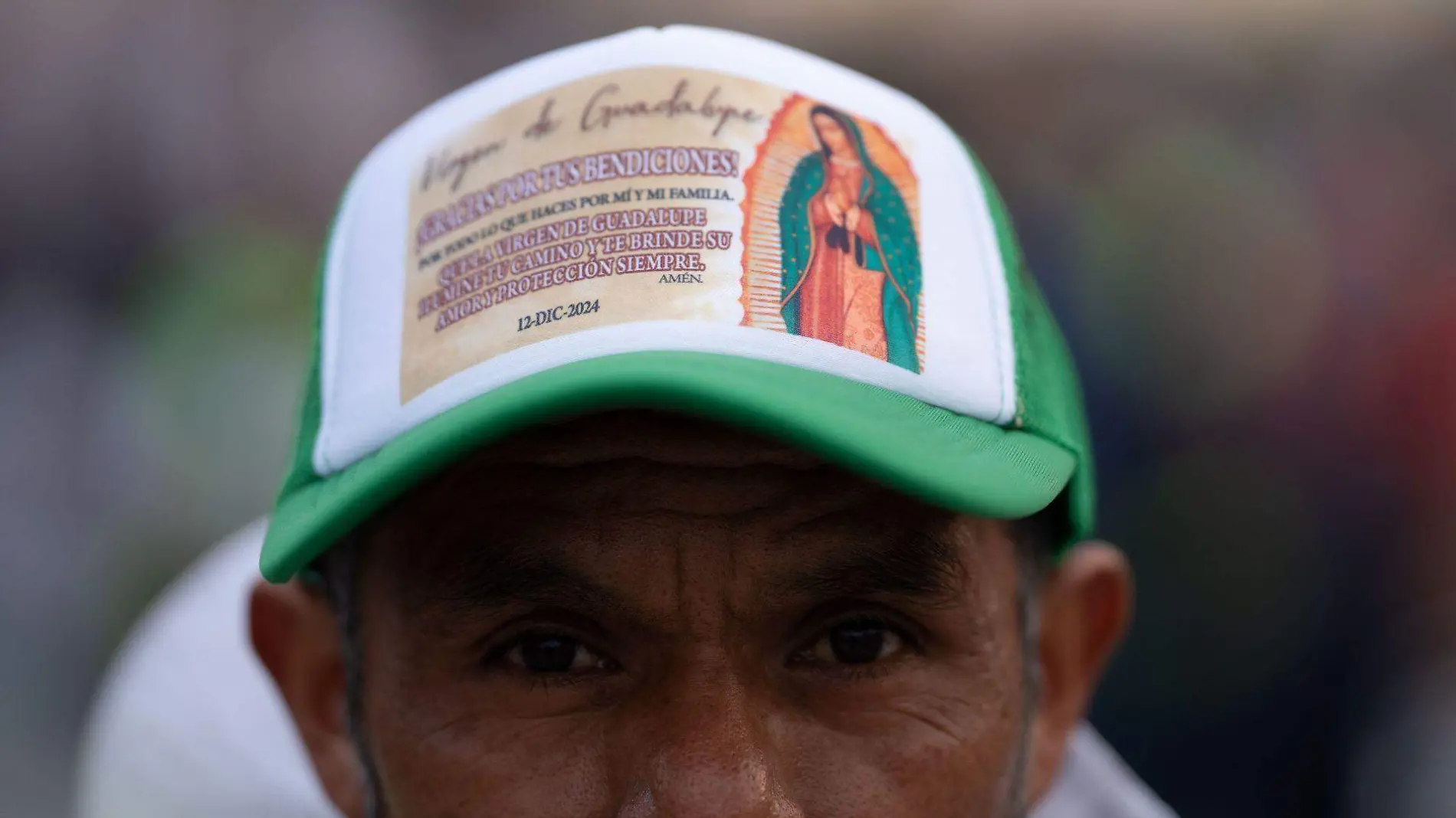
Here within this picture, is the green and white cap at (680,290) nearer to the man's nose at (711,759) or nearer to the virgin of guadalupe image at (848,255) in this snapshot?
the virgin of guadalupe image at (848,255)

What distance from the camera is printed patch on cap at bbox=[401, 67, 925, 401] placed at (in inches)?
45.2

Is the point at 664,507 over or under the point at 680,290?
under

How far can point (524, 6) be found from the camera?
4051 millimetres

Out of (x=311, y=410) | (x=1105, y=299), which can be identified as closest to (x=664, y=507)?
(x=311, y=410)

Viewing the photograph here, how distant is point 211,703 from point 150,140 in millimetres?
2095

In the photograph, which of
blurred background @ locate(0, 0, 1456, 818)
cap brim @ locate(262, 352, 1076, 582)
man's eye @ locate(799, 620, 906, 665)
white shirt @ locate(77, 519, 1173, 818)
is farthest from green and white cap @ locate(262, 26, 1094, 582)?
blurred background @ locate(0, 0, 1456, 818)

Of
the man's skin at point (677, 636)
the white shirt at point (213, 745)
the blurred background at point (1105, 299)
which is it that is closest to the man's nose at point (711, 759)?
the man's skin at point (677, 636)

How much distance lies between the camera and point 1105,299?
11.0 ft

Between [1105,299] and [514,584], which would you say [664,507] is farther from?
[1105,299]

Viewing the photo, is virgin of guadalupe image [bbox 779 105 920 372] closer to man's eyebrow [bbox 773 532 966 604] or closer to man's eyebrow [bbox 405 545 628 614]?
man's eyebrow [bbox 773 532 966 604]

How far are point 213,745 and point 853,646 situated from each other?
4.37 ft

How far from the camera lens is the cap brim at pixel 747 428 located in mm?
1075

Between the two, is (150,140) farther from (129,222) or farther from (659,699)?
(659,699)

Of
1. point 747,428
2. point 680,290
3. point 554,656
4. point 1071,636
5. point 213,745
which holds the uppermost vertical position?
point 680,290
